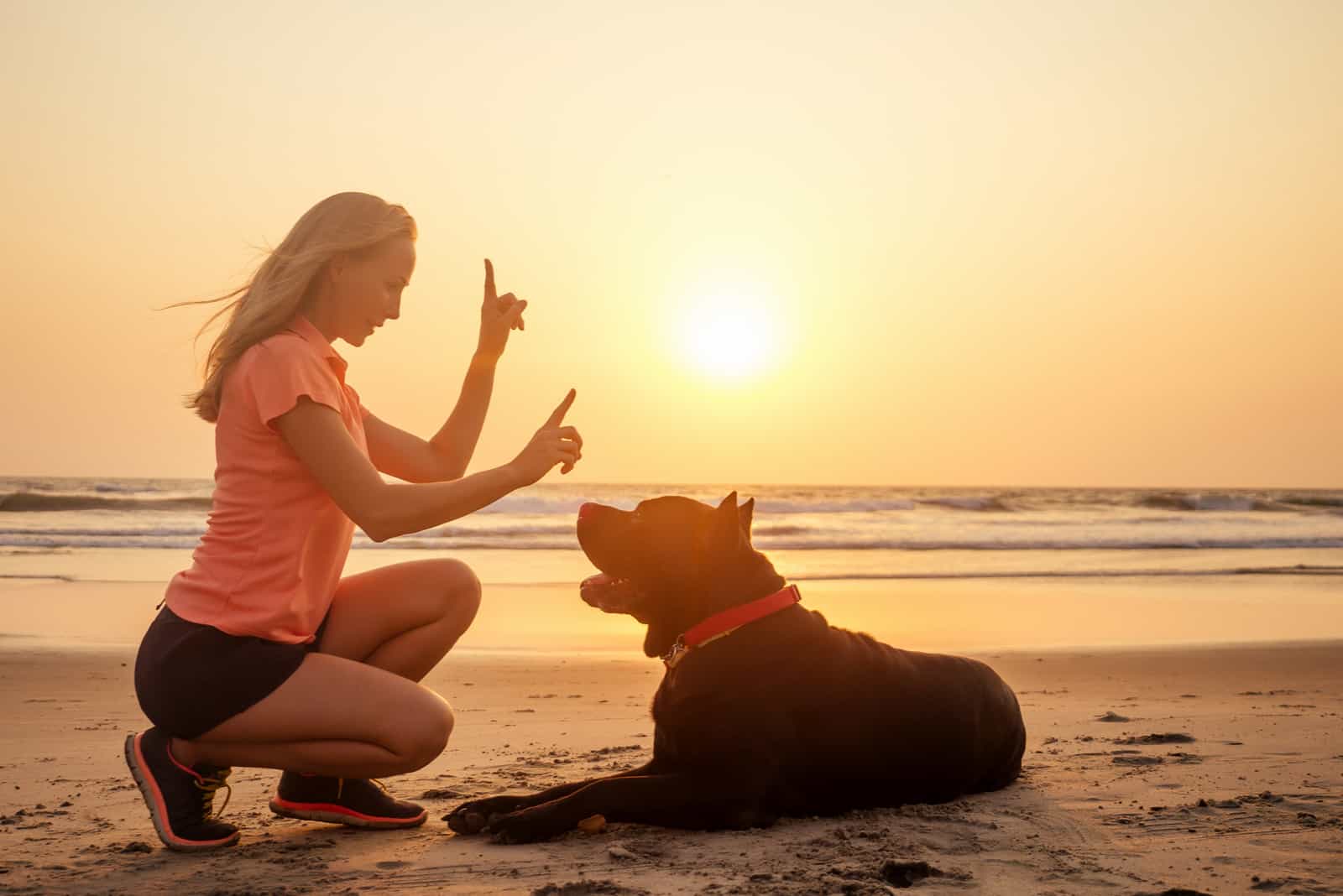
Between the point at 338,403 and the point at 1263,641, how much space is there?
7.04 meters

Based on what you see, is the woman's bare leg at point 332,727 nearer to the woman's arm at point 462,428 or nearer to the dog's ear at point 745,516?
the woman's arm at point 462,428

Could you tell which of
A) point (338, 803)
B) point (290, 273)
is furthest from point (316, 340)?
point (338, 803)

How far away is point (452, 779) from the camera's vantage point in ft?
13.6

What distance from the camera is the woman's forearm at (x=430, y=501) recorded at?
304 cm

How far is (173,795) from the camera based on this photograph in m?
3.13

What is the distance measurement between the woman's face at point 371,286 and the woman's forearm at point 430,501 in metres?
0.58

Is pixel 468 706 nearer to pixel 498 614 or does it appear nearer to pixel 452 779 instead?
pixel 452 779

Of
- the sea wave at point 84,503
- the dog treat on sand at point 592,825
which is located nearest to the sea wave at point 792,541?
the sea wave at point 84,503

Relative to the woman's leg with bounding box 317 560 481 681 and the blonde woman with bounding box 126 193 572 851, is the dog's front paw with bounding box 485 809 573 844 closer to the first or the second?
the blonde woman with bounding box 126 193 572 851

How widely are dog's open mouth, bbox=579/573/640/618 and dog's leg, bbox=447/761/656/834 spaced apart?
54 cm

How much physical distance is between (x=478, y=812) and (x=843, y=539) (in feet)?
54.6

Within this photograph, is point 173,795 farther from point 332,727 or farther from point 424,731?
point 424,731

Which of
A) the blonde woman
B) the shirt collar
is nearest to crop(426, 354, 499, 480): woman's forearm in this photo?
the blonde woman

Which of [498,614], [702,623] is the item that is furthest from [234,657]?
[498,614]
